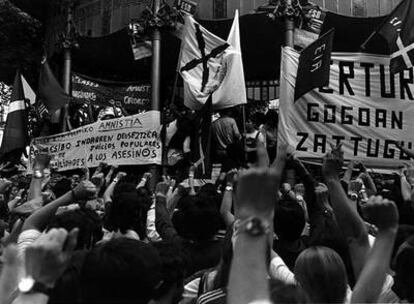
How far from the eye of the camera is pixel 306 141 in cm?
856

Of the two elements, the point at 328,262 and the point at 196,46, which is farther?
the point at 196,46

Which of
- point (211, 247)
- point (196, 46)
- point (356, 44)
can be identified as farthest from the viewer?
point (356, 44)

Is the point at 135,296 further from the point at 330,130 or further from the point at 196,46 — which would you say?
the point at 196,46

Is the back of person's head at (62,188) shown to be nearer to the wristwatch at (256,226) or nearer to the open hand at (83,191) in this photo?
the open hand at (83,191)

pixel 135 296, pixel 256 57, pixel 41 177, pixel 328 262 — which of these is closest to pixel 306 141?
→ pixel 41 177

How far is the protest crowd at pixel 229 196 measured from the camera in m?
2.36

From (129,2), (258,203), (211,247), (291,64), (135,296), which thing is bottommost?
(211,247)

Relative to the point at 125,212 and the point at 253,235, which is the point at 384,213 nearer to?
the point at 253,235

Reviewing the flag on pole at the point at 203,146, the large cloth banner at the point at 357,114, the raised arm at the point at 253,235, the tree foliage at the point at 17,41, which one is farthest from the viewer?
the tree foliage at the point at 17,41

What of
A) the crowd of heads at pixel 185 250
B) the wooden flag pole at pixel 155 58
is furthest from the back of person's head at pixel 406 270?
the wooden flag pole at pixel 155 58

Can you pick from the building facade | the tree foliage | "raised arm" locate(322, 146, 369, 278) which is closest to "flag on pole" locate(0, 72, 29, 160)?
the building facade

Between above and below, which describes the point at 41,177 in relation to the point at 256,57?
below

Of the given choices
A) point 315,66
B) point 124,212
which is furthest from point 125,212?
point 315,66

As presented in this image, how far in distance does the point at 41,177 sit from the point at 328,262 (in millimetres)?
3012
